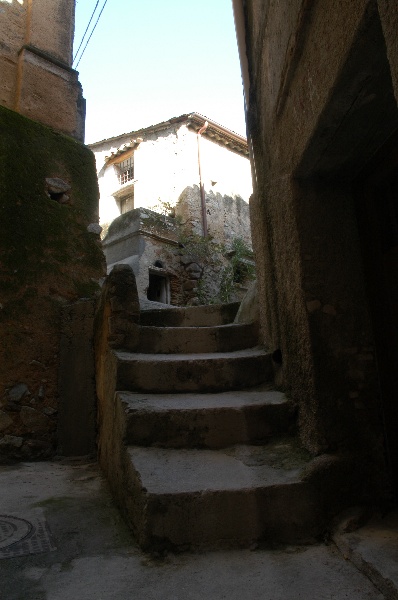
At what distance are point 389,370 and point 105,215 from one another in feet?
52.5

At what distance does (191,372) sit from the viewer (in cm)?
290

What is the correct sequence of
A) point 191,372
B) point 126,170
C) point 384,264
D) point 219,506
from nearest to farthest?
point 219,506, point 384,264, point 191,372, point 126,170

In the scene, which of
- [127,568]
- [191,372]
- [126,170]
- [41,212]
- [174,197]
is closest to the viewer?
[127,568]

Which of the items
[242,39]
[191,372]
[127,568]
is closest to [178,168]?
[242,39]

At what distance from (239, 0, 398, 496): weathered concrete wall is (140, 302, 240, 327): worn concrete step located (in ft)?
5.15

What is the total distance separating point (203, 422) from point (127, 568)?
0.87m

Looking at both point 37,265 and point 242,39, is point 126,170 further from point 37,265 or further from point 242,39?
point 37,265

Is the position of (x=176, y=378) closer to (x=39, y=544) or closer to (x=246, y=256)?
(x=39, y=544)

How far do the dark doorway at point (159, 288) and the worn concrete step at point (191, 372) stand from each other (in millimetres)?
8934

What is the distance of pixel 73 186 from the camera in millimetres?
4434

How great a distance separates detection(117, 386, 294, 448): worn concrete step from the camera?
93.0 inches

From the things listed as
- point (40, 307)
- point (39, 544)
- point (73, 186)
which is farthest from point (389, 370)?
point (73, 186)

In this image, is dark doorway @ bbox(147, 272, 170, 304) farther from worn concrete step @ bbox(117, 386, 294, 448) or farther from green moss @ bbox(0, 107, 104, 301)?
worn concrete step @ bbox(117, 386, 294, 448)

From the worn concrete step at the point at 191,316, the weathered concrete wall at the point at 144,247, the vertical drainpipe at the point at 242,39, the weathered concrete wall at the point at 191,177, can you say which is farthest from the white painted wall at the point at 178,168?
the worn concrete step at the point at 191,316
